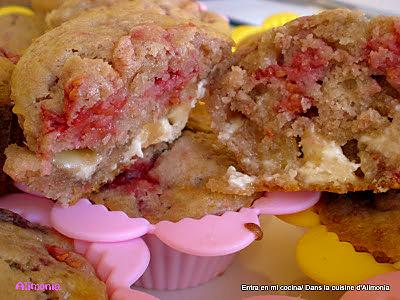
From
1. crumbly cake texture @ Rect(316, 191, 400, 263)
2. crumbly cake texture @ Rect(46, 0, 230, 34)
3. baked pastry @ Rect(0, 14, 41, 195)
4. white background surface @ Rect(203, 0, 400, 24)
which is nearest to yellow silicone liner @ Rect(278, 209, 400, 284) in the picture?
crumbly cake texture @ Rect(316, 191, 400, 263)

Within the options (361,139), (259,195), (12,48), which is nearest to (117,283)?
(259,195)

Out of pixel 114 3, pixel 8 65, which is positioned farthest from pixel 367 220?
pixel 8 65

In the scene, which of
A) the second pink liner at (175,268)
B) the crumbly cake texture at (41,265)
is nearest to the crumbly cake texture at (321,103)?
the second pink liner at (175,268)

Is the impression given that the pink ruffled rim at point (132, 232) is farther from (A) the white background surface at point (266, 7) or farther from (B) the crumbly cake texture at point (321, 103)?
(A) the white background surface at point (266, 7)

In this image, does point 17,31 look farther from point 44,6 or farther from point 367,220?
point 367,220

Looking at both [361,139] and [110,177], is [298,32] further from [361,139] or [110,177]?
[110,177]

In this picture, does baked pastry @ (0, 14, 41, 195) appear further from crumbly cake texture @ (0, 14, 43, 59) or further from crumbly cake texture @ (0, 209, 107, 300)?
crumbly cake texture @ (0, 209, 107, 300)
